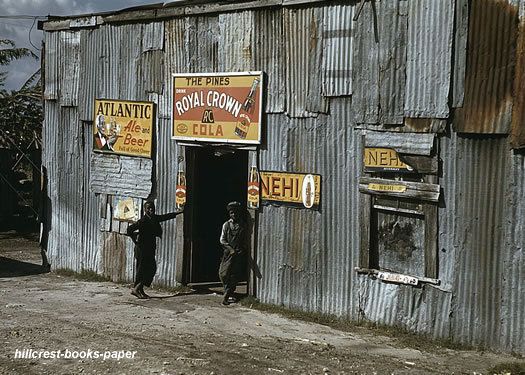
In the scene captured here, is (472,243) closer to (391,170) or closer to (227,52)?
(391,170)

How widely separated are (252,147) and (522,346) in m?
5.59

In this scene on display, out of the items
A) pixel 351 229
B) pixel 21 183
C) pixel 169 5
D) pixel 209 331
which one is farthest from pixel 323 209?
pixel 21 183

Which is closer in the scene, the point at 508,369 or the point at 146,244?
the point at 508,369

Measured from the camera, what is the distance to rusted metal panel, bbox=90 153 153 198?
1500 centimetres

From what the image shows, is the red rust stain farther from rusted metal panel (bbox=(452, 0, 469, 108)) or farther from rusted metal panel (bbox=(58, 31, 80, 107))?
rusted metal panel (bbox=(58, 31, 80, 107))

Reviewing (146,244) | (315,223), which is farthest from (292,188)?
(146,244)

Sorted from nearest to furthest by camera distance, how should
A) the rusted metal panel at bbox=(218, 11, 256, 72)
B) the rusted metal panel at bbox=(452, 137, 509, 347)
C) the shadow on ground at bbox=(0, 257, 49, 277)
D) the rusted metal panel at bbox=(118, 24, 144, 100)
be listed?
1. the rusted metal panel at bbox=(452, 137, 509, 347)
2. the rusted metal panel at bbox=(218, 11, 256, 72)
3. the rusted metal panel at bbox=(118, 24, 144, 100)
4. the shadow on ground at bbox=(0, 257, 49, 277)

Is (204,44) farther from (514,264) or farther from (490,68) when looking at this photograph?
(514,264)

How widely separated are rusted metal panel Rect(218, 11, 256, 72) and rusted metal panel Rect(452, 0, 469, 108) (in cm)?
395

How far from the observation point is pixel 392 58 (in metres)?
11.0

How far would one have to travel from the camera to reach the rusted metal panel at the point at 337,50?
1159cm

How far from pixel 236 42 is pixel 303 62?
162 cm

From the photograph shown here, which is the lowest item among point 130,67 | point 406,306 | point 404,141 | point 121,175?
point 406,306

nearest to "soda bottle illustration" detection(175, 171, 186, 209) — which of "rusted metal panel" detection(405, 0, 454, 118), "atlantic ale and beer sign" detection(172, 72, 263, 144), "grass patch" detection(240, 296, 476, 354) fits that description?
"atlantic ale and beer sign" detection(172, 72, 263, 144)
